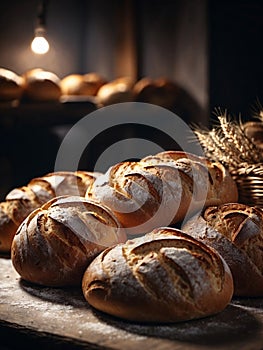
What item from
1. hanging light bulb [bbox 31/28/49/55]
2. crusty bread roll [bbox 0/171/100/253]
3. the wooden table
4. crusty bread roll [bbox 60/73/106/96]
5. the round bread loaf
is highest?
hanging light bulb [bbox 31/28/49/55]

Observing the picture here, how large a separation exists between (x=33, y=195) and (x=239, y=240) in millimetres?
807

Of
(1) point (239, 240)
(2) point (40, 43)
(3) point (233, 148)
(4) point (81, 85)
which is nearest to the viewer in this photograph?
(1) point (239, 240)

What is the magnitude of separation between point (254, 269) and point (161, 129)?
290 centimetres

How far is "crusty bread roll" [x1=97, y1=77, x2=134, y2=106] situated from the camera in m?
4.29

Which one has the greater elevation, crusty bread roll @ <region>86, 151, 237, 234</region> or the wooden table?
crusty bread roll @ <region>86, 151, 237, 234</region>

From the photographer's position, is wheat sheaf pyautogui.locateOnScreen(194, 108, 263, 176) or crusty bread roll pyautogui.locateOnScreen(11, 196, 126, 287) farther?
wheat sheaf pyautogui.locateOnScreen(194, 108, 263, 176)

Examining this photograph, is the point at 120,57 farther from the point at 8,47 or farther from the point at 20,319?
the point at 20,319

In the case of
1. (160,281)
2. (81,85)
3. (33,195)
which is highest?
(81,85)

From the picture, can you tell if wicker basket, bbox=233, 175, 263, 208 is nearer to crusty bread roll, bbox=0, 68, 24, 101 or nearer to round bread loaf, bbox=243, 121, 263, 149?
round bread loaf, bbox=243, 121, 263, 149

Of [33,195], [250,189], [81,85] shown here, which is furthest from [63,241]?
[81,85]

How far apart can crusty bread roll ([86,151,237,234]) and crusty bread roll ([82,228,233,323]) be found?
0.80ft

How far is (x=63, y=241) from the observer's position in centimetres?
171

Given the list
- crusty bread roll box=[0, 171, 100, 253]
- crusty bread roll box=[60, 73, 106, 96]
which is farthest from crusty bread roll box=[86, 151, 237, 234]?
crusty bread roll box=[60, 73, 106, 96]

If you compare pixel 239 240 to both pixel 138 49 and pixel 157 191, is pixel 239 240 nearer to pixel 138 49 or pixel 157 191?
pixel 157 191
